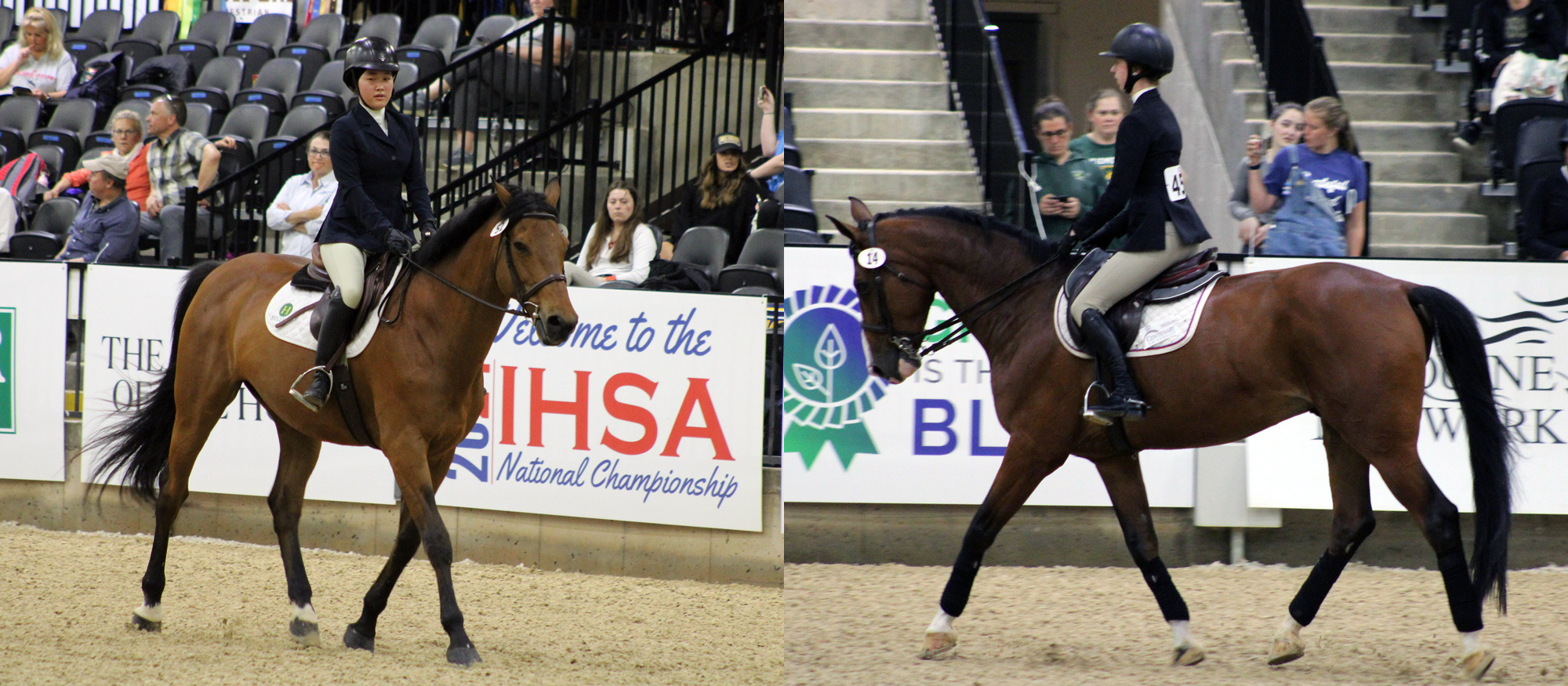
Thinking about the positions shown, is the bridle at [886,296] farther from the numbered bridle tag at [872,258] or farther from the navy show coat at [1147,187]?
the navy show coat at [1147,187]

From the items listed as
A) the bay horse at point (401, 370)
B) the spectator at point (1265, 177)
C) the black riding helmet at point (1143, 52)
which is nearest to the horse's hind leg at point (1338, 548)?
the black riding helmet at point (1143, 52)

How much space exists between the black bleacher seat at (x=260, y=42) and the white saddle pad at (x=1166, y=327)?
9.23 metres


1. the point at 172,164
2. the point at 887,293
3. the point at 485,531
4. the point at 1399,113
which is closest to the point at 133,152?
the point at 172,164

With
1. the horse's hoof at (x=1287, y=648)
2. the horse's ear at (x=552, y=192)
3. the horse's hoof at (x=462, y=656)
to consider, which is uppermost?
the horse's ear at (x=552, y=192)

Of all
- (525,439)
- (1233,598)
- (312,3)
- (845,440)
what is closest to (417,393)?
A: (525,439)

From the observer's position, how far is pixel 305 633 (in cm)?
510

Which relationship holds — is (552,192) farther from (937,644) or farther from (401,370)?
(937,644)

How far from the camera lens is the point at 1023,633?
201 inches

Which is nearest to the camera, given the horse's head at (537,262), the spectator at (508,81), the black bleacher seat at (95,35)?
the horse's head at (537,262)

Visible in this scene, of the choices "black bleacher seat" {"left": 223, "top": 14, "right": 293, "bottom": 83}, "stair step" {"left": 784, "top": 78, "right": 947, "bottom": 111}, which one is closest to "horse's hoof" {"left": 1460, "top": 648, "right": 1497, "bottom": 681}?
"stair step" {"left": 784, "top": 78, "right": 947, "bottom": 111}

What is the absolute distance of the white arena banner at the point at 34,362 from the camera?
736 centimetres

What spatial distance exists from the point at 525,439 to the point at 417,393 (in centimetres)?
163

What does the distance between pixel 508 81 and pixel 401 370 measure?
16.6 ft

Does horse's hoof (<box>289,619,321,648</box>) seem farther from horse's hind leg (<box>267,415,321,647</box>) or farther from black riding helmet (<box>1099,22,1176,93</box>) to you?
black riding helmet (<box>1099,22,1176,93</box>)
